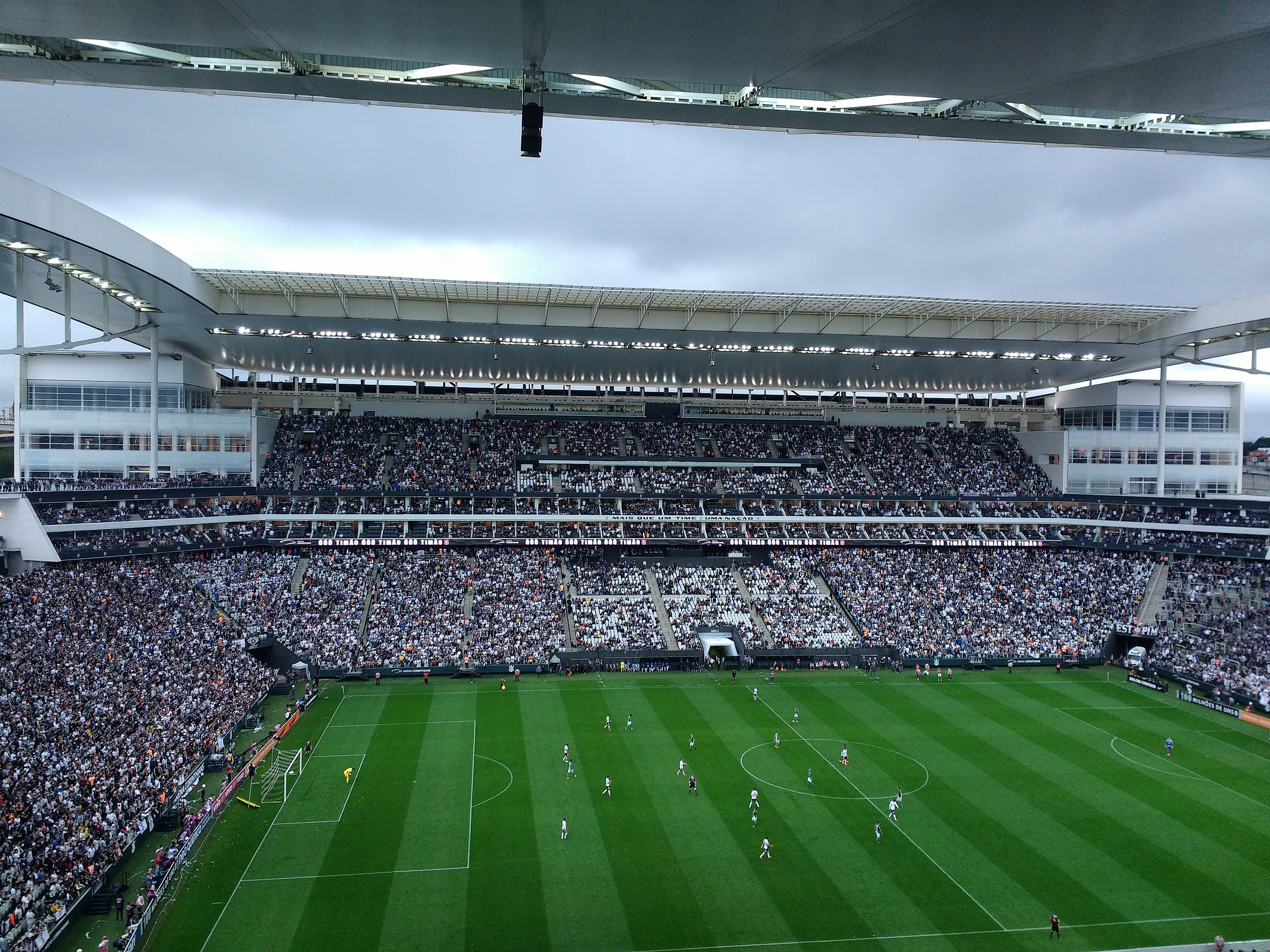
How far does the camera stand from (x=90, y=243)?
1115 inches

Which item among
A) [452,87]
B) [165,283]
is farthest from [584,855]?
[165,283]

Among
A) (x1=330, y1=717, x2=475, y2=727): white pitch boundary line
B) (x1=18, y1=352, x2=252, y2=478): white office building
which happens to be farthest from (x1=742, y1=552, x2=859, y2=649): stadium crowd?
(x1=18, y1=352, x2=252, y2=478): white office building

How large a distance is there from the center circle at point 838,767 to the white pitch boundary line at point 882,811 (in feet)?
0.55

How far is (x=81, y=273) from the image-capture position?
3250cm

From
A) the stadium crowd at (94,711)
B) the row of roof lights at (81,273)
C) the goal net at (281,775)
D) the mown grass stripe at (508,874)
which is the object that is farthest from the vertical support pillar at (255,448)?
the mown grass stripe at (508,874)

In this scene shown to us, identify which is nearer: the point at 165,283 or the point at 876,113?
the point at 876,113

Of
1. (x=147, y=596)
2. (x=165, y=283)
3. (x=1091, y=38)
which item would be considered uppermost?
(x=165, y=283)

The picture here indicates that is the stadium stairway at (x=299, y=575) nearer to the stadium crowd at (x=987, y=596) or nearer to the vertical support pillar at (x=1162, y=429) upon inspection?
the stadium crowd at (x=987, y=596)

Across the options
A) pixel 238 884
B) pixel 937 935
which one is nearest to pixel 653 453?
pixel 238 884

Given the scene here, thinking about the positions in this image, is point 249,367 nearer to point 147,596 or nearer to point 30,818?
point 147,596

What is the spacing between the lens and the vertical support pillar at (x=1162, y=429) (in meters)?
56.9

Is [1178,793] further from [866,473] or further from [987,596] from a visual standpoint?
[866,473]

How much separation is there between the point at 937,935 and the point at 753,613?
1195 inches

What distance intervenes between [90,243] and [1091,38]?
1255 inches
